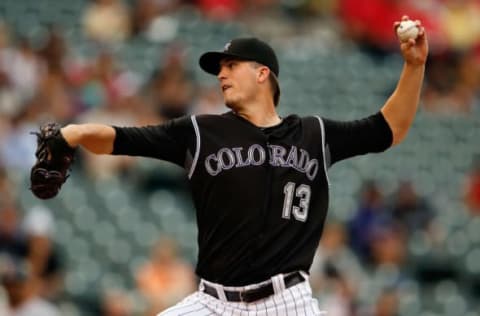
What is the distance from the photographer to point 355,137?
5.21 m

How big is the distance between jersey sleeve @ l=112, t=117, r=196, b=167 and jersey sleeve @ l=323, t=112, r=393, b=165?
2.04ft

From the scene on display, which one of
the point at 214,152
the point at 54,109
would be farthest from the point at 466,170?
the point at 214,152

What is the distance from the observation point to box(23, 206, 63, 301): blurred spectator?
8.70m

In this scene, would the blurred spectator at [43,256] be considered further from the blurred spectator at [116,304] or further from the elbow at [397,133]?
the elbow at [397,133]

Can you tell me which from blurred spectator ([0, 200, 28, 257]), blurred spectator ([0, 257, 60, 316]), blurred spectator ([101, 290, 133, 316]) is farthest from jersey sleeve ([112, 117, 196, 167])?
blurred spectator ([0, 200, 28, 257])

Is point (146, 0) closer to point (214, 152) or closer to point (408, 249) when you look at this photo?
point (408, 249)

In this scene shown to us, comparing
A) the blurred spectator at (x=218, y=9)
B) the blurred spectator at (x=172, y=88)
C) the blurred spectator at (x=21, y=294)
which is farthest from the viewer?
the blurred spectator at (x=218, y=9)

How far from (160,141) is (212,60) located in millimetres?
497

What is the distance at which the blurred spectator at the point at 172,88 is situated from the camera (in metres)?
10.9

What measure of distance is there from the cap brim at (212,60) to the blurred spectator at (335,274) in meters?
4.01

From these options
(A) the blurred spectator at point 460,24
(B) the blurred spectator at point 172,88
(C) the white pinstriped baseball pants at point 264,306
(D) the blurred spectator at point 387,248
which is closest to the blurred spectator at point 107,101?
(B) the blurred spectator at point 172,88

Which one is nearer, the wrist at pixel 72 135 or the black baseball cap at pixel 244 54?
the wrist at pixel 72 135

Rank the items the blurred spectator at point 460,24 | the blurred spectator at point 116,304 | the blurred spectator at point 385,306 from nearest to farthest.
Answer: the blurred spectator at point 116,304, the blurred spectator at point 385,306, the blurred spectator at point 460,24

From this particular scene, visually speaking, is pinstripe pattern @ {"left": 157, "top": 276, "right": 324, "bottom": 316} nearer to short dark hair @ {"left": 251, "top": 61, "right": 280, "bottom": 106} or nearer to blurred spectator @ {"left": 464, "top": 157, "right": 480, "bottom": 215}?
short dark hair @ {"left": 251, "top": 61, "right": 280, "bottom": 106}
